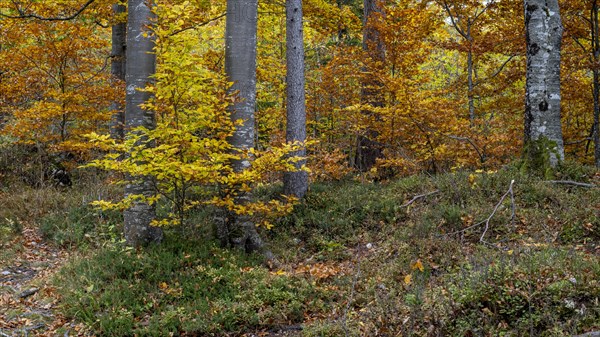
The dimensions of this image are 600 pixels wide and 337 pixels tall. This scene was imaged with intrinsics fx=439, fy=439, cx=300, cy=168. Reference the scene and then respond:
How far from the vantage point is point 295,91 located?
10109mm

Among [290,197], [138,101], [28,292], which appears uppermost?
[138,101]

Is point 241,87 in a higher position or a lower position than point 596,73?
lower

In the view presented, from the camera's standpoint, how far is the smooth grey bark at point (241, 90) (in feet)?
24.7

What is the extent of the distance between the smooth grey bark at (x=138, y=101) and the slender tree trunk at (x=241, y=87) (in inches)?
50.8

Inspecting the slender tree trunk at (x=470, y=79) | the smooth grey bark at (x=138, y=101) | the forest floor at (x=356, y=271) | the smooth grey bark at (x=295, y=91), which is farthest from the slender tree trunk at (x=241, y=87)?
the slender tree trunk at (x=470, y=79)

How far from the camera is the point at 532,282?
168 inches

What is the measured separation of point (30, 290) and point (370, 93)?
9385 mm

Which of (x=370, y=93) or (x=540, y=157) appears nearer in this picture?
(x=540, y=157)

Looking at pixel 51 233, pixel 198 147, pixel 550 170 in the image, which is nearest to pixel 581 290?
pixel 550 170

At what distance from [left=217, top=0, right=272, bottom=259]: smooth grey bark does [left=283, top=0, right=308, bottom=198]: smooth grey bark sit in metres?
2.32

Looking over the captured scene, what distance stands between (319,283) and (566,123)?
14.1m

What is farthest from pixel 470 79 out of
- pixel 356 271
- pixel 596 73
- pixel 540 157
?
pixel 356 271

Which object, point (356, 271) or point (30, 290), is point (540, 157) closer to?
point (356, 271)

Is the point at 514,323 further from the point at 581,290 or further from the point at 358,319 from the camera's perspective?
the point at 358,319
